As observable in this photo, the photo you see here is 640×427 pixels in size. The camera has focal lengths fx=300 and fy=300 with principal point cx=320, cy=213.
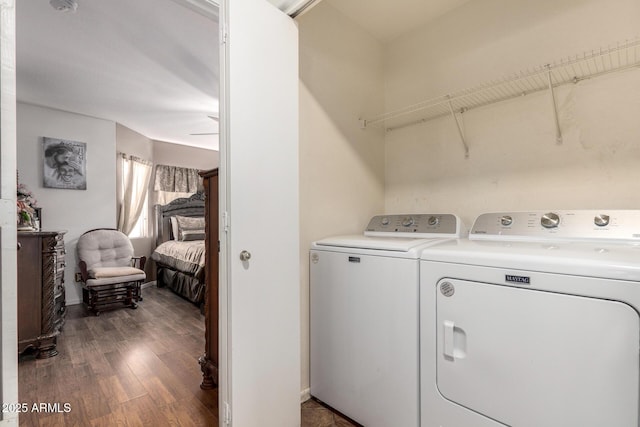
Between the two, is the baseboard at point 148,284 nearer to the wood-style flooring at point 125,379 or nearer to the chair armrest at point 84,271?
the chair armrest at point 84,271

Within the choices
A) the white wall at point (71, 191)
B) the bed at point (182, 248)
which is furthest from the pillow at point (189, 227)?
the white wall at point (71, 191)

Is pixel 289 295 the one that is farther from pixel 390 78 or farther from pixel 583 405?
pixel 390 78

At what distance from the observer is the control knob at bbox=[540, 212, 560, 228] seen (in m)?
1.45

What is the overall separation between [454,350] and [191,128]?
4682 mm

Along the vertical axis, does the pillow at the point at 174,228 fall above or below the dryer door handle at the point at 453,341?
above

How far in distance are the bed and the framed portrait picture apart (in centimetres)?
135

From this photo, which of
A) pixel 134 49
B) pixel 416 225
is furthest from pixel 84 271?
pixel 416 225

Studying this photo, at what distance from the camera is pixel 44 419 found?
1.63 m

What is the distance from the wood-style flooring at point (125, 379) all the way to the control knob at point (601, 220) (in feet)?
5.03

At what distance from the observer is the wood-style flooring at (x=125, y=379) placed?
64.1 inches

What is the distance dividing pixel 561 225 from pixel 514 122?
2.21 feet

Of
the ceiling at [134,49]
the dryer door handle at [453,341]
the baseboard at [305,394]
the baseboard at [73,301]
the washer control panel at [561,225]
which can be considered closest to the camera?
the dryer door handle at [453,341]

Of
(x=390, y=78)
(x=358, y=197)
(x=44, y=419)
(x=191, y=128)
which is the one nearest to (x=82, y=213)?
(x=191, y=128)

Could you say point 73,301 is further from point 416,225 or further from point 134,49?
point 416,225
